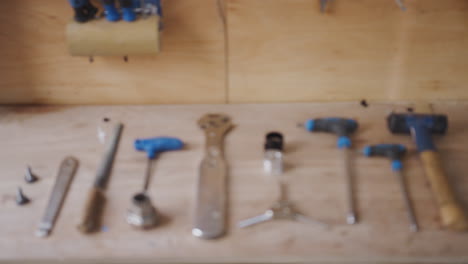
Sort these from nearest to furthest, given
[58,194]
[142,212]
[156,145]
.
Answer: [142,212], [58,194], [156,145]

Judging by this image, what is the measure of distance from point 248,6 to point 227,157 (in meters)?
0.39

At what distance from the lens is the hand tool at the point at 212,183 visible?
3.03ft

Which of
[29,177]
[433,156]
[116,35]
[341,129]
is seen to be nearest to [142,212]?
[29,177]

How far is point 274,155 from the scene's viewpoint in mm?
1061

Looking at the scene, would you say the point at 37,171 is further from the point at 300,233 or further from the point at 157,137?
the point at 300,233

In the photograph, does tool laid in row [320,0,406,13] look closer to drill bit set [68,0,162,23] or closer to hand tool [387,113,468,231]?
hand tool [387,113,468,231]

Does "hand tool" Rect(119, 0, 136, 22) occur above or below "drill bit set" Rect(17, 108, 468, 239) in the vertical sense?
above

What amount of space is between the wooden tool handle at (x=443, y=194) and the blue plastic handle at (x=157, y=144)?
1.91ft

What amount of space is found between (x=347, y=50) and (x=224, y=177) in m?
0.49

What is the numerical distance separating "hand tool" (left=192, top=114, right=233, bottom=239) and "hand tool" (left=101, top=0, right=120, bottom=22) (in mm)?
341

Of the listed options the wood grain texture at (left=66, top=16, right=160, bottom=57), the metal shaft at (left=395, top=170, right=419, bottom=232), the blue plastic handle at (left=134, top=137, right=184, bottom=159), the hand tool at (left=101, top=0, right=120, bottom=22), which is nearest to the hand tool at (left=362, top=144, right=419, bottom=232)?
the metal shaft at (left=395, top=170, right=419, bottom=232)

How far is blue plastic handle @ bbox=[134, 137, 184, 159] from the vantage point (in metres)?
1.12

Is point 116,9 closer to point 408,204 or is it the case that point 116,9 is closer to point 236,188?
point 236,188

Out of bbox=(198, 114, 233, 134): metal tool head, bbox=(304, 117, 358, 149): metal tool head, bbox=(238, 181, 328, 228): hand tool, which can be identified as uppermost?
bbox=(304, 117, 358, 149): metal tool head
